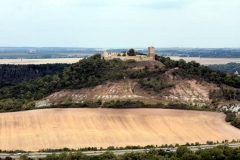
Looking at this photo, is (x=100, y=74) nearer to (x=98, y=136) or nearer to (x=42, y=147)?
(x=98, y=136)

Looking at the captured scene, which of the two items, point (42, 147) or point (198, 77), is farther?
point (198, 77)

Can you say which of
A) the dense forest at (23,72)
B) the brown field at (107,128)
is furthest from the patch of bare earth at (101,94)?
the dense forest at (23,72)

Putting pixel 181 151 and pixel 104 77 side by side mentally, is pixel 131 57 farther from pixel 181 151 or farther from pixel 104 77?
pixel 181 151

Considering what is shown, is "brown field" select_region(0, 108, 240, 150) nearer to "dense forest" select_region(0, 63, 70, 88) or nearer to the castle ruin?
the castle ruin

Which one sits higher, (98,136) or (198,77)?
(198,77)

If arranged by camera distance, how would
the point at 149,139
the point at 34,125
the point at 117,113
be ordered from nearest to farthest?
the point at 149,139, the point at 34,125, the point at 117,113

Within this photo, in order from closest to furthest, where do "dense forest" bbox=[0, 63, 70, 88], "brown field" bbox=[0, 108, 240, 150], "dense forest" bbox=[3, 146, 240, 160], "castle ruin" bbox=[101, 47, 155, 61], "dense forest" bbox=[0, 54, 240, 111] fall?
"dense forest" bbox=[3, 146, 240, 160] → "brown field" bbox=[0, 108, 240, 150] → "dense forest" bbox=[0, 54, 240, 111] → "castle ruin" bbox=[101, 47, 155, 61] → "dense forest" bbox=[0, 63, 70, 88]

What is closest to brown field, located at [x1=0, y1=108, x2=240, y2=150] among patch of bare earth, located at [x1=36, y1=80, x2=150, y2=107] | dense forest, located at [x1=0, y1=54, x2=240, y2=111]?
patch of bare earth, located at [x1=36, y1=80, x2=150, y2=107]

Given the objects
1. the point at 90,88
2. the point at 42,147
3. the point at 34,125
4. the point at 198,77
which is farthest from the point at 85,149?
the point at 198,77
